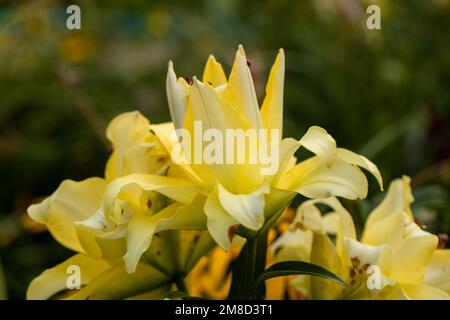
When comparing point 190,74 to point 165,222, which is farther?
point 190,74

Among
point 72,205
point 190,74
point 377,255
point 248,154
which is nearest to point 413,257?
point 377,255

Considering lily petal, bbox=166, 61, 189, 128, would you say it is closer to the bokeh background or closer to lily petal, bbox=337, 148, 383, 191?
lily petal, bbox=337, 148, 383, 191

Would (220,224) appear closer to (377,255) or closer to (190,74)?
(377,255)

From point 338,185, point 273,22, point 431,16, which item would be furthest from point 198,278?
point 273,22

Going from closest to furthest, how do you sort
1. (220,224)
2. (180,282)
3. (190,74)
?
(220,224)
(180,282)
(190,74)

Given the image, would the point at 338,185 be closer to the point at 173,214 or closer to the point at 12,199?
the point at 173,214

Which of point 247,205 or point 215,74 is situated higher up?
point 215,74

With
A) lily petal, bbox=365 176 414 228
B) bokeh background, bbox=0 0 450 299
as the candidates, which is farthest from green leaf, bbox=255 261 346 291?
bokeh background, bbox=0 0 450 299
